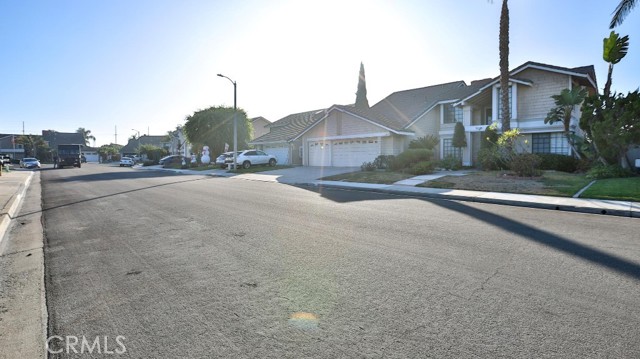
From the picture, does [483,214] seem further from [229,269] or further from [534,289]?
A: [229,269]

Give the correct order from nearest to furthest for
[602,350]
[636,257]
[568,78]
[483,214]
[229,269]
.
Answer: [602,350]
[229,269]
[636,257]
[483,214]
[568,78]

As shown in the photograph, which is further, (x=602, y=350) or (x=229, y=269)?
(x=229, y=269)

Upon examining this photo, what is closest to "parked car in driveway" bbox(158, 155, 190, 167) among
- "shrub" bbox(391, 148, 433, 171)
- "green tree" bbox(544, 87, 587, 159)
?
"shrub" bbox(391, 148, 433, 171)

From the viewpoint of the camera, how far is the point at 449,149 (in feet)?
89.1

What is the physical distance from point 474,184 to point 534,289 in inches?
446

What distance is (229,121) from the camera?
143 ft

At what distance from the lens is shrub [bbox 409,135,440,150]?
26.0 meters

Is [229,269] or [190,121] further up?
[190,121]

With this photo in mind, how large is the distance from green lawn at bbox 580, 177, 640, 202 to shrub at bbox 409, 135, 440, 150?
13.3 metres

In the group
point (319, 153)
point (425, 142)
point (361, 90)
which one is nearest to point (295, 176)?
point (319, 153)

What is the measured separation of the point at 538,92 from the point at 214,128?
33.3m

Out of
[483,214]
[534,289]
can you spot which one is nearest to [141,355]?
[534,289]

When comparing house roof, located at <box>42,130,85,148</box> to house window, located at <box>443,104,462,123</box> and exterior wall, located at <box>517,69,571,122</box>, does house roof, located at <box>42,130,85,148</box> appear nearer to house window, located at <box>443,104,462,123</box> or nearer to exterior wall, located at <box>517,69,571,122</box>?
house window, located at <box>443,104,462,123</box>

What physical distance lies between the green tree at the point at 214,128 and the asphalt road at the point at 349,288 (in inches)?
1432
